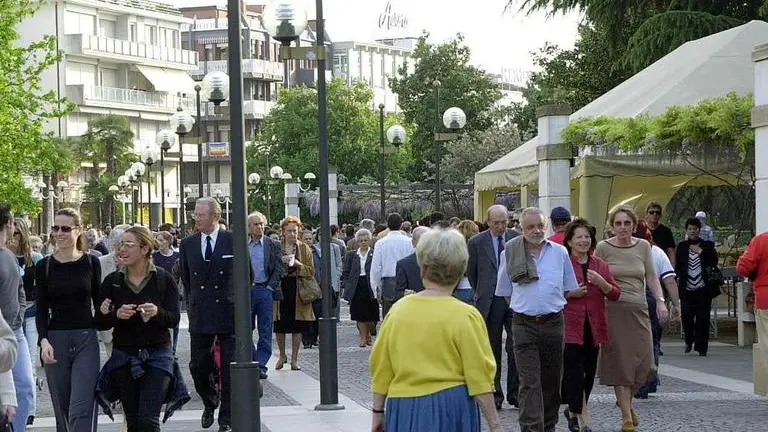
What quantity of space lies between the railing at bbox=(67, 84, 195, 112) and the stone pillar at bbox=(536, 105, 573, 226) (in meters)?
71.5

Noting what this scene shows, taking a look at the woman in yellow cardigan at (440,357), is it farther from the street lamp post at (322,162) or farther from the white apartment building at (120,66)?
the white apartment building at (120,66)

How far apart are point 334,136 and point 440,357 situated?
8646 cm

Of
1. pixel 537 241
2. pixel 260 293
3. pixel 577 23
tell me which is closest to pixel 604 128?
pixel 260 293

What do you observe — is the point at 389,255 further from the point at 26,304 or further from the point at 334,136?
the point at 334,136

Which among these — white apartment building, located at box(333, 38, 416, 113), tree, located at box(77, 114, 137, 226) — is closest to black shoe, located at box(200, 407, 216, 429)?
tree, located at box(77, 114, 137, 226)

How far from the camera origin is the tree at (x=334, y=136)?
305 ft

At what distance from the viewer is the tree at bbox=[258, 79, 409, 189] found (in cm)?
9281

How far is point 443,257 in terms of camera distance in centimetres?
698

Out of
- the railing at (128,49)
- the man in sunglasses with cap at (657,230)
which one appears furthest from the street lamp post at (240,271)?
the railing at (128,49)

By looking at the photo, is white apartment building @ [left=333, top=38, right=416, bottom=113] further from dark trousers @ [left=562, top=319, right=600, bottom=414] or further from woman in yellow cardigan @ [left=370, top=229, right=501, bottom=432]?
woman in yellow cardigan @ [left=370, top=229, right=501, bottom=432]

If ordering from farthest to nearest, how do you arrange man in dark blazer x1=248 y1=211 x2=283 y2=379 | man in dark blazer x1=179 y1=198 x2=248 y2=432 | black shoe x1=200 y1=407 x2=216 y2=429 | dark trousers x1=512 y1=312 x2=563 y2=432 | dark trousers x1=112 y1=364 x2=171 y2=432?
man in dark blazer x1=248 y1=211 x2=283 y2=379, black shoe x1=200 y1=407 x2=216 y2=429, man in dark blazer x1=179 y1=198 x2=248 y2=432, dark trousers x1=512 y1=312 x2=563 y2=432, dark trousers x1=112 y1=364 x2=171 y2=432

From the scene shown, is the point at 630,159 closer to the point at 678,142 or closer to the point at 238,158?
the point at 678,142

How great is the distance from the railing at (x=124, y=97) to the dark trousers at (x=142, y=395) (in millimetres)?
83972

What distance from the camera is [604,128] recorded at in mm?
22031
